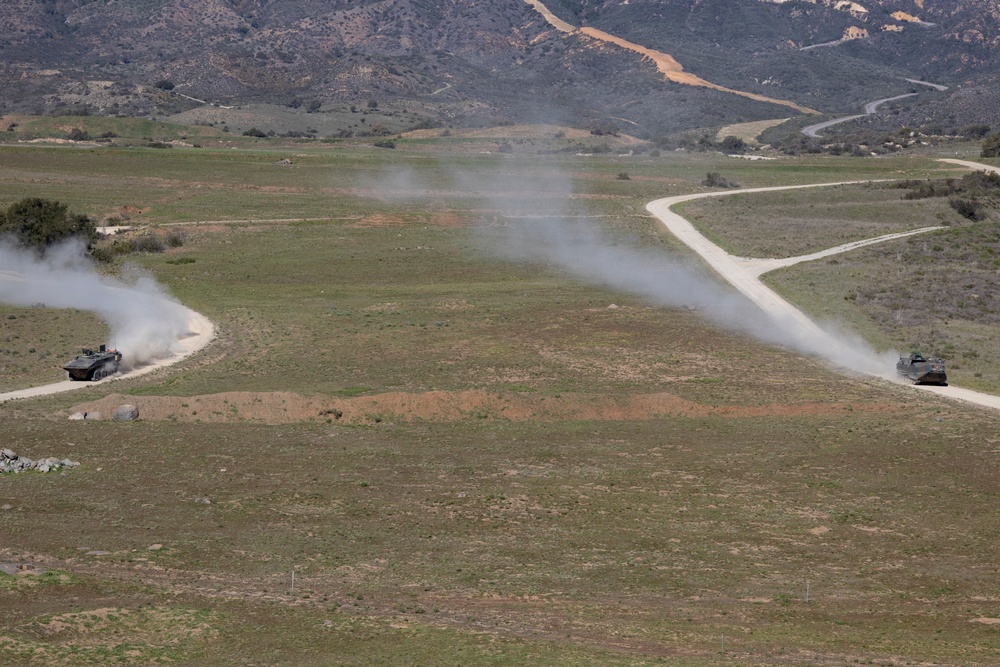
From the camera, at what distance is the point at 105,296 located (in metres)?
62.8

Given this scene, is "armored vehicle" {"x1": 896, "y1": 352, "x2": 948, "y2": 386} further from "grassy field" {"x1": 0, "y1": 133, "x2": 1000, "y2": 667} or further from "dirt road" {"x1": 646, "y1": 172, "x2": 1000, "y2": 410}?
"grassy field" {"x1": 0, "y1": 133, "x2": 1000, "y2": 667}

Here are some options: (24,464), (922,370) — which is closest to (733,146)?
(922,370)

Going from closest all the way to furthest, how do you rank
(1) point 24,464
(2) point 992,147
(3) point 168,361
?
1. (1) point 24,464
2. (3) point 168,361
3. (2) point 992,147

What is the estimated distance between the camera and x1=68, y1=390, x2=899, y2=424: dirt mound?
134ft

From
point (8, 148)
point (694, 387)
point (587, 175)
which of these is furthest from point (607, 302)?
point (8, 148)

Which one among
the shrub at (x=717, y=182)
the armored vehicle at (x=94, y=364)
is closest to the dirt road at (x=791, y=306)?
the shrub at (x=717, y=182)

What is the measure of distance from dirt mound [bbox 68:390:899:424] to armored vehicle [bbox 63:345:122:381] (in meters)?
4.69

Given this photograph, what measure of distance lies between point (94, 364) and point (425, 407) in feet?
41.8

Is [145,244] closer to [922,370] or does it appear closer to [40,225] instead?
[40,225]

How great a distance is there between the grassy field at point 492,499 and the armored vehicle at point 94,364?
188 cm

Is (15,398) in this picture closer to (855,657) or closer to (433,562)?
(433,562)

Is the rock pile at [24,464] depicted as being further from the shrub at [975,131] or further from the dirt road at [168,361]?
the shrub at [975,131]

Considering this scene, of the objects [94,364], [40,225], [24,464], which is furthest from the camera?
[40,225]

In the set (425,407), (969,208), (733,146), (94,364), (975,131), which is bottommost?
(425,407)
